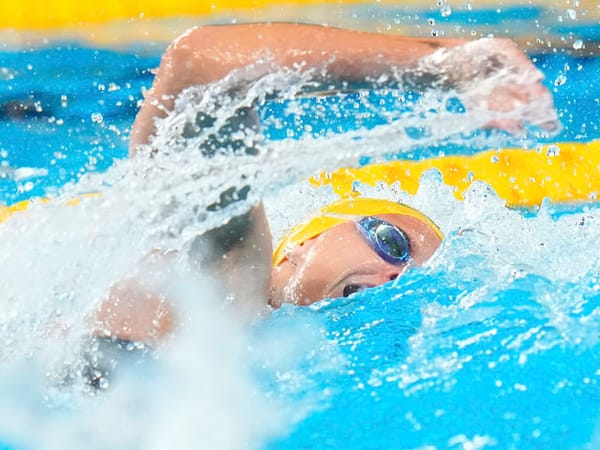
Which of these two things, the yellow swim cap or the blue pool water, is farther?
the yellow swim cap

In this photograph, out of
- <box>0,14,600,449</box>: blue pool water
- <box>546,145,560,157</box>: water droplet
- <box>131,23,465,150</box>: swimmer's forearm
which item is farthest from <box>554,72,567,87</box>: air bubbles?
<box>131,23,465,150</box>: swimmer's forearm

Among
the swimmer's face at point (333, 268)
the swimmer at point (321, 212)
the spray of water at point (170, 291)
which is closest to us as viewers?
the swimmer at point (321, 212)

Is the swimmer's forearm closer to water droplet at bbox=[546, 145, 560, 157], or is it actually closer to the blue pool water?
the blue pool water

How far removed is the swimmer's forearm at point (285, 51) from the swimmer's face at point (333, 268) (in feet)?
1.46

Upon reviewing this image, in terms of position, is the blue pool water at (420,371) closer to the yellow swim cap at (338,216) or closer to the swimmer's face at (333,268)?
the swimmer's face at (333,268)

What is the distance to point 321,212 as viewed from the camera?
1657 millimetres

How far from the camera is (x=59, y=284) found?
1263mm

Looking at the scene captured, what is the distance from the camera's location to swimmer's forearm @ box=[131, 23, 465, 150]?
100 centimetres

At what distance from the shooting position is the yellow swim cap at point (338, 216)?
1.57 meters

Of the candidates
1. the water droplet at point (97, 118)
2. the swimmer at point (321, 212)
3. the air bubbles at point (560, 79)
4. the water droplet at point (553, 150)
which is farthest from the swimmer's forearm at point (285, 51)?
the air bubbles at point (560, 79)

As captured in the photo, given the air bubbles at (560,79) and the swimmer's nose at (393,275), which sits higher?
the air bubbles at (560,79)

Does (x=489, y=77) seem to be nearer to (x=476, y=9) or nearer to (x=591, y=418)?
(x=591, y=418)

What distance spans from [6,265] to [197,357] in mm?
332

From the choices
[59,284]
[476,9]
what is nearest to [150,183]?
[59,284]
